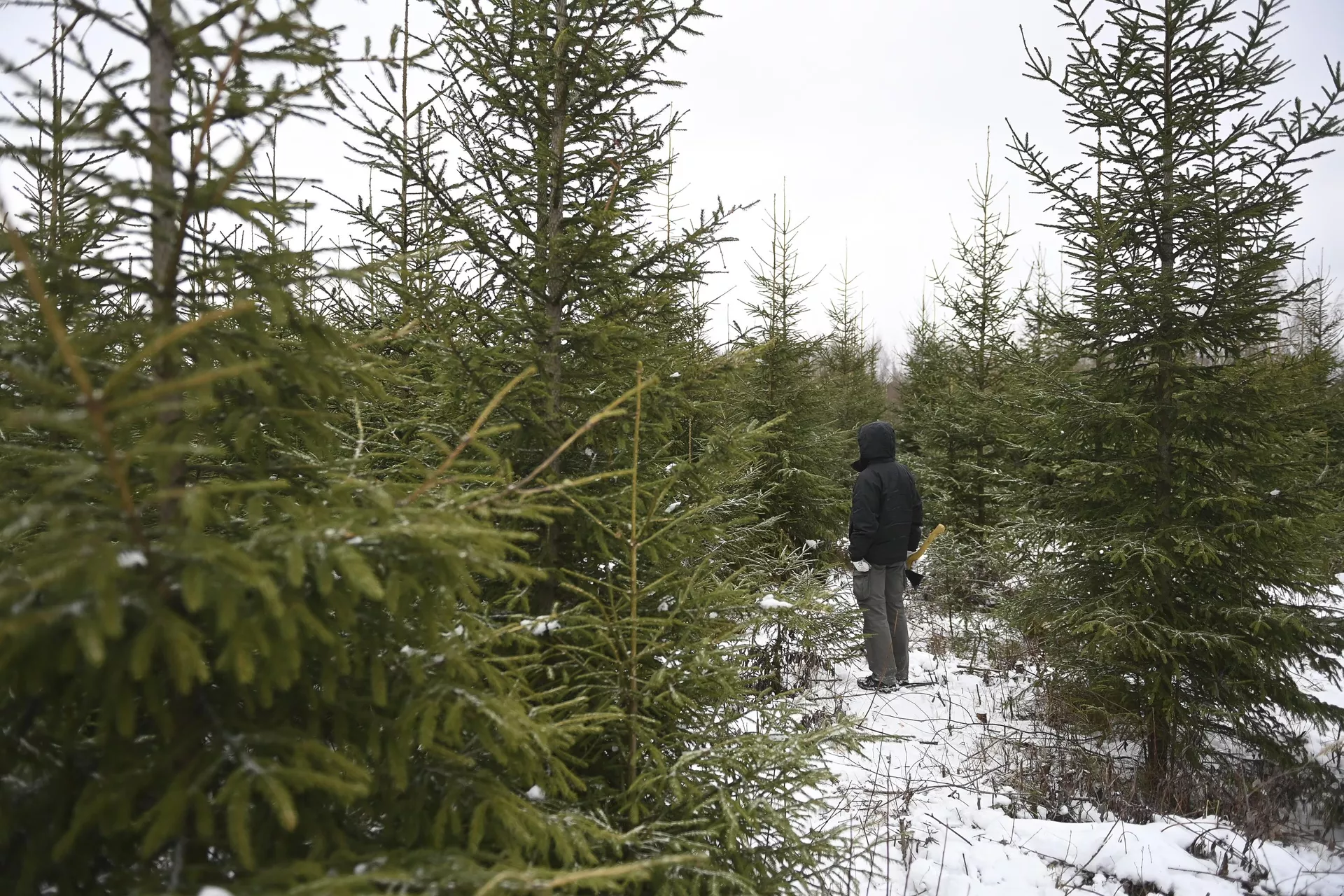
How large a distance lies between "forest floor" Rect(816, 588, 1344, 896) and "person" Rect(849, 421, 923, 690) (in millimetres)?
1041

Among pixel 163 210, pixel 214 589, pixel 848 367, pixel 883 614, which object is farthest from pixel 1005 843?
pixel 848 367

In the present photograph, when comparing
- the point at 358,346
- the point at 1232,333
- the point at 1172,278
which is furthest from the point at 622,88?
the point at 1232,333

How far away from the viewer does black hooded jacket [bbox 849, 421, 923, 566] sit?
6.67 metres

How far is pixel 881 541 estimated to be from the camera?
6746 mm

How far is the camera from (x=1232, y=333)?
4828 millimetres

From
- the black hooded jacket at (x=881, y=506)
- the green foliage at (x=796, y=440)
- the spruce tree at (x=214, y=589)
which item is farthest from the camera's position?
the green foliage at (x=796, y=440)

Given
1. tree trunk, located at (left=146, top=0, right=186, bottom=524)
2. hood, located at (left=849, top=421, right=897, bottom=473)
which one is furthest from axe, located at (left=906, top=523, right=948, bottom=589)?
tree trunk, located at (left=146, top=0, right=186, bottom=524)

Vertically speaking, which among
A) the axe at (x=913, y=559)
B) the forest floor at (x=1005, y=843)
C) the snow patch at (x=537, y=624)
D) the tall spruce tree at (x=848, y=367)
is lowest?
the forest floor at (x=1005, y=843)

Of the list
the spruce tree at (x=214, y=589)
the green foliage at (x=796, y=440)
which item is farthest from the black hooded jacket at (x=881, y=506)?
the spruce tree at (x=214, y=589)

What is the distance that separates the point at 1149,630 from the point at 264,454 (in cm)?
592

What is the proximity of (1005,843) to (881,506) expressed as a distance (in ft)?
10.7

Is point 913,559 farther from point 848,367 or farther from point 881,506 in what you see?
point 848,367

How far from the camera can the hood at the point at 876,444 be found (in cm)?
684

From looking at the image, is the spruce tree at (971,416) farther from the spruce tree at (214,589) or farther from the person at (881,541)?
the spruce tree at (214,589)
